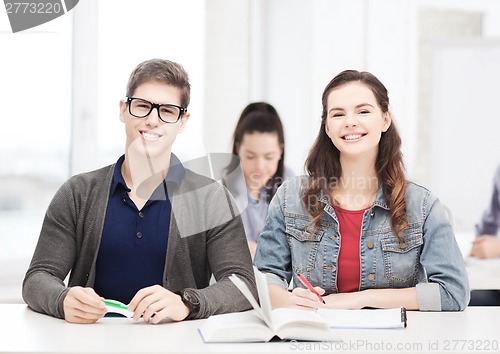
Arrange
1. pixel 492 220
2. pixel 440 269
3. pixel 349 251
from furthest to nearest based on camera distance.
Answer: pixel 492 220, pixel 349 251, pixel 440 269

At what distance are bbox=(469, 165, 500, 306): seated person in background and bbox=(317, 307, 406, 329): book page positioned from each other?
110 centimetres

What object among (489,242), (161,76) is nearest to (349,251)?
(161,76)

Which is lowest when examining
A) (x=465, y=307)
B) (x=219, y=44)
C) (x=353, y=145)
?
(x=465, y=307)

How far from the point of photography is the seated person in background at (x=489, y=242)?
9.45ft

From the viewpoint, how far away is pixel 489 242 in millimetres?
3365

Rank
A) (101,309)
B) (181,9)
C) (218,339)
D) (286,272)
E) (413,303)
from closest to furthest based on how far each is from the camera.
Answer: (218,339) < (101,309) < (413,303) < (286,272) < (181,9)

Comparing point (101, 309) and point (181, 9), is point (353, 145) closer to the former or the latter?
point (101, 309)

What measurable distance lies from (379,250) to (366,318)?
0.32 metres

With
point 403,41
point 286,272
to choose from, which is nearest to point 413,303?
point 286,272

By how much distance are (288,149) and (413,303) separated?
302 centimetres

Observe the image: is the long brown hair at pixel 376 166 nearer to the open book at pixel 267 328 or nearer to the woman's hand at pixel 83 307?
the open book at pixel 267 328

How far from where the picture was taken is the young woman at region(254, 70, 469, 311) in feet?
6.71

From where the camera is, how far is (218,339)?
1623 mm

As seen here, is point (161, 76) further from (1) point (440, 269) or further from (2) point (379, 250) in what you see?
(1) point (440, 269)
